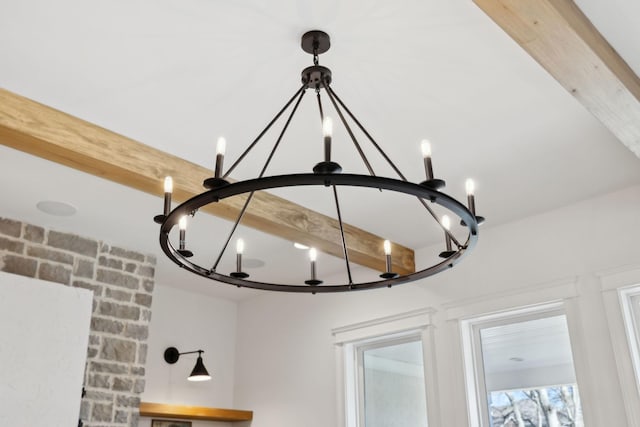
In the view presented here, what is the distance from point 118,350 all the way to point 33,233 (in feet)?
3.16

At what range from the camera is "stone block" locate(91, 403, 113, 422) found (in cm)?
410

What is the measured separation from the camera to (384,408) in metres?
4.69

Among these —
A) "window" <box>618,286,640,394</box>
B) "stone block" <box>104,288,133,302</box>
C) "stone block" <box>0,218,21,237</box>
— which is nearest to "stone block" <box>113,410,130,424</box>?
"stone block" <box>104,288,133,302</box>

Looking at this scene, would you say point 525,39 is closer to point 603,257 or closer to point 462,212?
point 462,212

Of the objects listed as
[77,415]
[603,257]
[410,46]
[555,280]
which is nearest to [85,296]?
[77,415]

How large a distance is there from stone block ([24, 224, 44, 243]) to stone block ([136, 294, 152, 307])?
79 centimetres

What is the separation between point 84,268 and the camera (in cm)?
433

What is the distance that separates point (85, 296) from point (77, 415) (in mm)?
729

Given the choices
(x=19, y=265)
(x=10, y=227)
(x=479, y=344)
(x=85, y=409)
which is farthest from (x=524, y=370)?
(x=10, y=227)

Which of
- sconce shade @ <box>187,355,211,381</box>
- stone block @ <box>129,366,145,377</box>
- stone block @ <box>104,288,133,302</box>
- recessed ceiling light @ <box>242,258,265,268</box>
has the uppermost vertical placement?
recessed ceiling light @ <box>242,258,265,268</box>

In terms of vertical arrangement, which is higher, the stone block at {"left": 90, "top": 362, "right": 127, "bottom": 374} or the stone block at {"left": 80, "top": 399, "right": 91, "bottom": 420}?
the stone block at {"left": 90, "top": 362, "right": 127, "bottom": 374}

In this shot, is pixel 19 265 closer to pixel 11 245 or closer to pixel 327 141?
pixel 11 245

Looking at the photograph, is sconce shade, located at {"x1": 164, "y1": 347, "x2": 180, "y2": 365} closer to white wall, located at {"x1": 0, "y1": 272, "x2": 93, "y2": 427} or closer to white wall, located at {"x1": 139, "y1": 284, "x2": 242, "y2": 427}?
white wall, located at {"x1": 139, "y1": 284, "x2": 242, "y2": 427}

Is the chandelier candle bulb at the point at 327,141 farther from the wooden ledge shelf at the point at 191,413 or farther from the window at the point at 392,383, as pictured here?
the wooden ledge shelf at the point at 191,413
